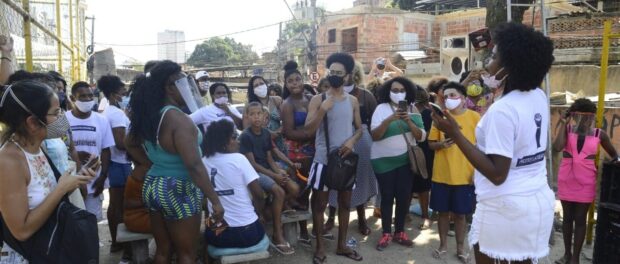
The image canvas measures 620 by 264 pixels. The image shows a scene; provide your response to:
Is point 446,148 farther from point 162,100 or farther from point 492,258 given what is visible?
point 162,100

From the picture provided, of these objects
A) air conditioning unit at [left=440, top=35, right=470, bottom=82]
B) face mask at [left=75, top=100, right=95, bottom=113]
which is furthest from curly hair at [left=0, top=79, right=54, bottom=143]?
air conditioning unit at [left=440, top=35, right=470, bottom=82]

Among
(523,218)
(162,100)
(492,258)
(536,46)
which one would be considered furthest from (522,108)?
(162,100)

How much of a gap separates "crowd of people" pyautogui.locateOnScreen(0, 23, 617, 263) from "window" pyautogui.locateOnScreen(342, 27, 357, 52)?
65.7ft

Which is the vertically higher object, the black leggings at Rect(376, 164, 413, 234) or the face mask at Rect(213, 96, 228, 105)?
the face mask at Rect(213, 96, 228, 105)

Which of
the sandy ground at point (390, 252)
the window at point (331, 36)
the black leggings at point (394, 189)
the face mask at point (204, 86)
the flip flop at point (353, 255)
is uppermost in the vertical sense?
the window at point (331, 36)

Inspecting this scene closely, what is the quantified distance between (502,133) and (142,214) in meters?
2.81

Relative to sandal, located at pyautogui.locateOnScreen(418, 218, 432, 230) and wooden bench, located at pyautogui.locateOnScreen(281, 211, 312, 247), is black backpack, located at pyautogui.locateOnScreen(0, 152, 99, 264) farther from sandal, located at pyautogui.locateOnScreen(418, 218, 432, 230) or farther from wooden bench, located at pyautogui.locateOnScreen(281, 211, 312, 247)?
sandal, located at pyautogui.locateOnScreen(418, 218, 432, 230)

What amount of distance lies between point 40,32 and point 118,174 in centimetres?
258

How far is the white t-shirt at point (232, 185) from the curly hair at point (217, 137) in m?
0.06

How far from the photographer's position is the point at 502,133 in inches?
85.7

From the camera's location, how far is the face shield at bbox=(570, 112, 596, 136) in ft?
13.9

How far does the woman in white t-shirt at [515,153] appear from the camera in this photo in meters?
2.20

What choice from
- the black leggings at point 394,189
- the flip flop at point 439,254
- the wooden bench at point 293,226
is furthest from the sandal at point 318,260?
the flip flop at point 439,254

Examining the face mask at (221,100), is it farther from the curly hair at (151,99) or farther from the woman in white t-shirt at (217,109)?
the curly hair at (151,99)
